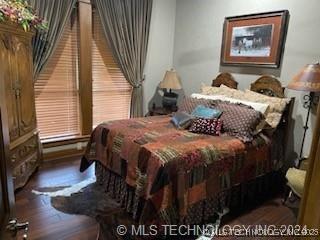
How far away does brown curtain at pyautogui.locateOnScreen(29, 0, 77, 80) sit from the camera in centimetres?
318

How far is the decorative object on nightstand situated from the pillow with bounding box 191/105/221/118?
102 cm

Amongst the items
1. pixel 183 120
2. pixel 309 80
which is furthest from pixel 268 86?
pixel 183 120

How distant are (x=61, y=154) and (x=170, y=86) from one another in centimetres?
195

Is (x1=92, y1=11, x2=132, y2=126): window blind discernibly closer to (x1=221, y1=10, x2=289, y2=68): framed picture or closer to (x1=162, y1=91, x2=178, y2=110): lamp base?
(x1=162, y1=91, x2=178, y2=110): lamp base

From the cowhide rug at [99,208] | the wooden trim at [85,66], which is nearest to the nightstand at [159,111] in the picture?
the wooden trim at [85,66]

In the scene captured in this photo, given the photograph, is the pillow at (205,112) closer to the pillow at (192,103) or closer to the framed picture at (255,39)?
the pillow at (192,103)

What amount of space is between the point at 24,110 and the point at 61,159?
109 cm

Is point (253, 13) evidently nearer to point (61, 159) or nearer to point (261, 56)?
point (261, 56)

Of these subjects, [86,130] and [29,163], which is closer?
[29,163]

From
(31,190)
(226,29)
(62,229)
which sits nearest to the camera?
(62,229)

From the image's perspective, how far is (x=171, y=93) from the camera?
425 cm

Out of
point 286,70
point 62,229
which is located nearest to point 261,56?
point 286,70

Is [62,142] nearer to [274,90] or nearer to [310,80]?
[274,90]

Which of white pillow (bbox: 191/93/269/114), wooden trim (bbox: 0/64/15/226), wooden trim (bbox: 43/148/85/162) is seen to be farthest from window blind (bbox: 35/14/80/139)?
wooden trim (bbox: 0/64/15/226)
